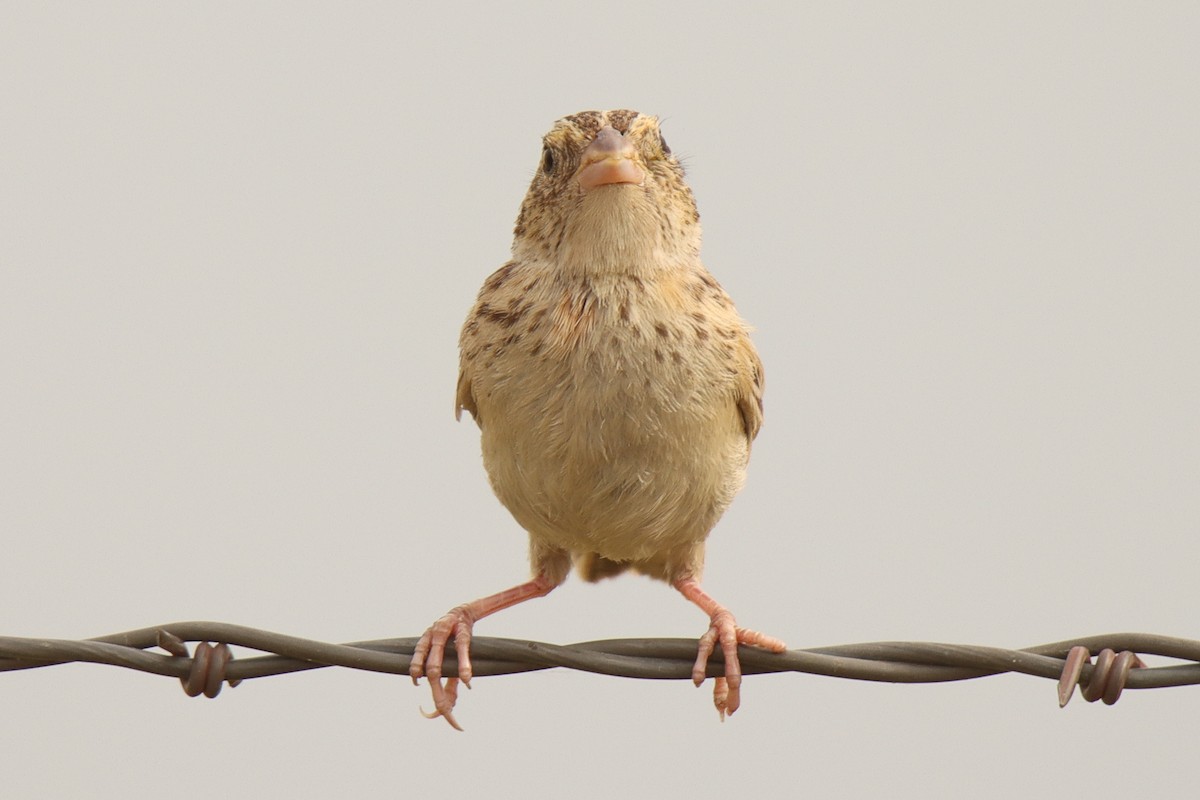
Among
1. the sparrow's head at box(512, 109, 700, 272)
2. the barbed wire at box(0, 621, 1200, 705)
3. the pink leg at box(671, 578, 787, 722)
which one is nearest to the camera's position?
the barbed wire at box(0, 621, 1200, 705)

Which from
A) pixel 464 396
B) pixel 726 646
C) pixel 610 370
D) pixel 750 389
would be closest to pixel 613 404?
pixel 610 370

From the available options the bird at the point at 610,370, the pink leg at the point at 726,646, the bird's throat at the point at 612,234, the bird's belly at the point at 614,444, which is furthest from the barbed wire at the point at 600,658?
the bird's throat at the point at 612,234

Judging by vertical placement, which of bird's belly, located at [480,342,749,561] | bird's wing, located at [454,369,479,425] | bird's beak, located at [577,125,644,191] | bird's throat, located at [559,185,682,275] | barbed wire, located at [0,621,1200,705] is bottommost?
barbed wire, located at [0,621,1200,705]

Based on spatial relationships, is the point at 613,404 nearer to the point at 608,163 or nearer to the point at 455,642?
the point at 608,163

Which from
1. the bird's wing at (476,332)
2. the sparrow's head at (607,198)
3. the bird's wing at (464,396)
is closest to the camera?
the sparrow's head at (607,198)

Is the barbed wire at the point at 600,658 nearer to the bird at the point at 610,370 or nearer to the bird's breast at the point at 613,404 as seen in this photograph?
the bird at the point at 610,370

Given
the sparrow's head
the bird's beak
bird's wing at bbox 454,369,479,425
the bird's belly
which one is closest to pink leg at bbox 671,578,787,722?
the bird's belly

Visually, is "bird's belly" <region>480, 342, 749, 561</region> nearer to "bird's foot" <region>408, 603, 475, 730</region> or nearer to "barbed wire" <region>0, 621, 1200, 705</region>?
"bird's foot" <region>408, 603, 475, 730</region>
